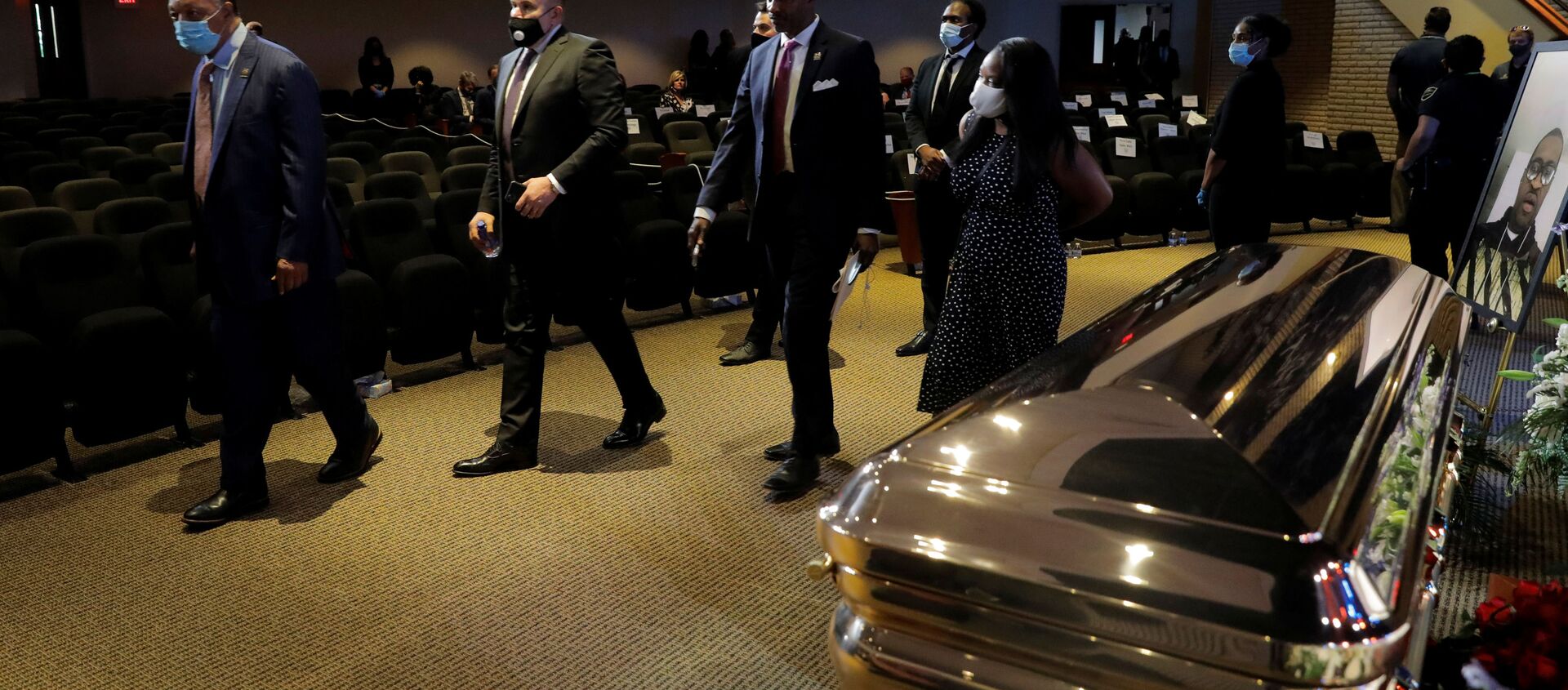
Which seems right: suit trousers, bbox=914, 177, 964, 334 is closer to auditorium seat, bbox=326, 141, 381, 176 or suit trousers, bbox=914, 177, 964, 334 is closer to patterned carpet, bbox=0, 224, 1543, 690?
patterned carpet, bbox=0, 224, 1543, 690

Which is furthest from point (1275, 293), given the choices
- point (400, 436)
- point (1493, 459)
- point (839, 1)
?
point (839, 1)

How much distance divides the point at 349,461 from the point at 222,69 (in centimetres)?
125

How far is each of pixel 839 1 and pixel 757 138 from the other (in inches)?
678

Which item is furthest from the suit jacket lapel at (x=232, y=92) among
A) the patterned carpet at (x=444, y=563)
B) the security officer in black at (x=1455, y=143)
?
the security officer in black at (x=1455, y=143)

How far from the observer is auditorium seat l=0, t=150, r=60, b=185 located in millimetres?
7562

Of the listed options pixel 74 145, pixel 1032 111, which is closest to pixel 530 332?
pixel 1032 111

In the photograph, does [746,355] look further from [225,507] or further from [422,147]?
[422,147]

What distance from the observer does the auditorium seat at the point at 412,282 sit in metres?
4.75

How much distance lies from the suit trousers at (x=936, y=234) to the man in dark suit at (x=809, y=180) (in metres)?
1.64

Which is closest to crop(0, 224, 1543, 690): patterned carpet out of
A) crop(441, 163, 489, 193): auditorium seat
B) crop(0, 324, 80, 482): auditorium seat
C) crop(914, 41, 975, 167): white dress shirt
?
crop(0, 324, 80, 482): auditorium seat

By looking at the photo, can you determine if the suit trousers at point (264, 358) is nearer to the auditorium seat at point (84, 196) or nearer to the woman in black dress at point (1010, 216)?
the woman in black dress at point (1010, 216)

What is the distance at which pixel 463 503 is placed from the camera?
3568 millimetres

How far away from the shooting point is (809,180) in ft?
11.3

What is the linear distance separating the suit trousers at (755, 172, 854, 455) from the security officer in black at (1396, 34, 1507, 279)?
141 inches
